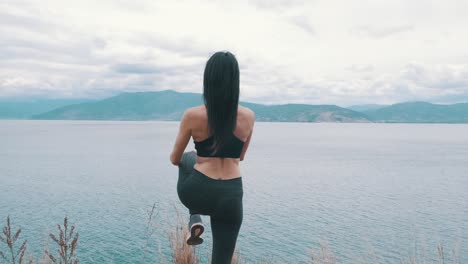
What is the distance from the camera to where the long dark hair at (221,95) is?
2867 mm

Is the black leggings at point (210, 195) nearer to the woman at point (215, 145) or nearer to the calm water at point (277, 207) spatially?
the woman at point (215, 145)

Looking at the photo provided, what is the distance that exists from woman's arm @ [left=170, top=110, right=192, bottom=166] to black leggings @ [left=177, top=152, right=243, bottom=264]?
0.06 metres

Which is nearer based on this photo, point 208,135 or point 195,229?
point 208,135

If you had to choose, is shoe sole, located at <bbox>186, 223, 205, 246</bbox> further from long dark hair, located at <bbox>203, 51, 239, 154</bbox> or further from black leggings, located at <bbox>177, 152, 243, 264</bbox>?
long dark hair, located at <bbox>203, 51, 239, 154</bbox>

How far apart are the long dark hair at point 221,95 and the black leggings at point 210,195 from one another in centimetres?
24

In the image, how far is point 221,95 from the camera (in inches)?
114

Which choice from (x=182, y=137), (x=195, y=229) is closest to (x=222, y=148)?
(x=182, y=137)

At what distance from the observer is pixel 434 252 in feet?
80.8

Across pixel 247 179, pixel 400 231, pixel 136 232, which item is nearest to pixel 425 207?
pixel 400 231

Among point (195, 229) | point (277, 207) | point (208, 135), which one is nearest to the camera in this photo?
point (208, 135)

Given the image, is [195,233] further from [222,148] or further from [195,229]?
[222,148]

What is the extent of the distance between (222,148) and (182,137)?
A: 30cm

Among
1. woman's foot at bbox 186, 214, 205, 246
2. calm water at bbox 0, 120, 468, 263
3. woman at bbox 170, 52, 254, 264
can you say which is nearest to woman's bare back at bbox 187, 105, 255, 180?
woman at bbox 170, 52, 254, 264

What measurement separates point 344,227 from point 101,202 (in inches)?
800
